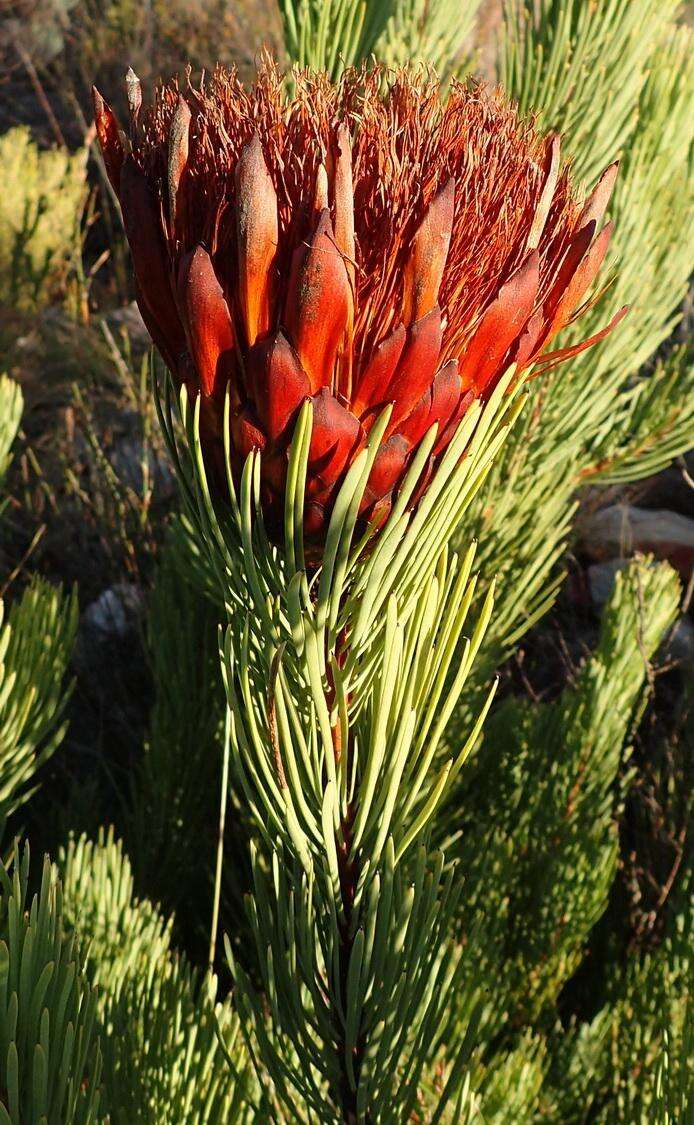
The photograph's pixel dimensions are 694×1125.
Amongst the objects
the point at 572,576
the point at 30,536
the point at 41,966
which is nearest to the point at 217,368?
the point at 41,966

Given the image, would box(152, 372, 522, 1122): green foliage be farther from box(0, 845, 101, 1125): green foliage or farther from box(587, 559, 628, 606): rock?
box(587, 559, 628, 606): rock

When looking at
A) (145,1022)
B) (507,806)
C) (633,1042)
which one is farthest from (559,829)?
(145,1022)

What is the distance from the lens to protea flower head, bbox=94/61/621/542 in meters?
0.42

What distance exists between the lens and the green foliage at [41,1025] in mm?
→ 414

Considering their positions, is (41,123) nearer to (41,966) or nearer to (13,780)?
(13,780)

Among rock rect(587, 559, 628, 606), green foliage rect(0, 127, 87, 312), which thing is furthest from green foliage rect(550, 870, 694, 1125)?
green foliage rect(0, 127, 87, 312)

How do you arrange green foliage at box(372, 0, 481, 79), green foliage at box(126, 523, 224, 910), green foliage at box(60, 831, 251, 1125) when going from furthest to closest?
green foliage at box(126, 523, 224, 910), green foliage at box(372, 0, 481, 79), green foliage at box(60, 831, 251, 1125)

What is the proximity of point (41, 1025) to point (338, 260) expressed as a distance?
0.34 m

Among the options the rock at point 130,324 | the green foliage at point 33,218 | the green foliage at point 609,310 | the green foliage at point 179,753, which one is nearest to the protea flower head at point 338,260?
the green foliage at point 609,310

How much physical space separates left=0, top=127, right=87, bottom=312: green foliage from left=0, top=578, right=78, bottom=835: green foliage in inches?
106

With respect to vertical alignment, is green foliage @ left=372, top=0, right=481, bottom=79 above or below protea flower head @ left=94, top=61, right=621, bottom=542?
above

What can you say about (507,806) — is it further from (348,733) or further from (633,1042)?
(348,733)

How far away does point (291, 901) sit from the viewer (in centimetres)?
56

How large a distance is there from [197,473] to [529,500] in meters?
0.68
